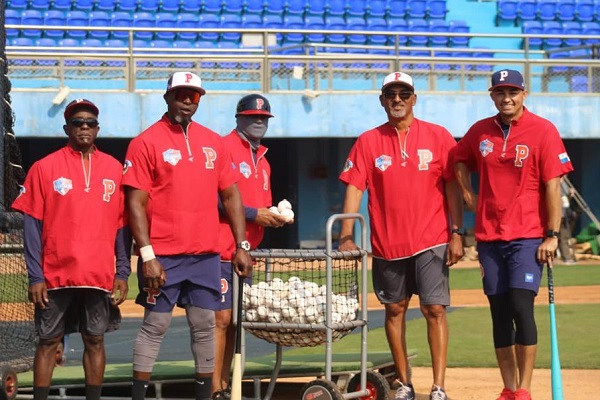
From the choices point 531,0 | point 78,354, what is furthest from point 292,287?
point 531,0

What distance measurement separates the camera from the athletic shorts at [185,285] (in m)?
7.81

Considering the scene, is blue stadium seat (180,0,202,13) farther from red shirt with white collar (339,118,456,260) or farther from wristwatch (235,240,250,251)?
wristwatch (235,240,250,251)

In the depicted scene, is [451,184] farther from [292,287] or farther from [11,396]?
[11,396]

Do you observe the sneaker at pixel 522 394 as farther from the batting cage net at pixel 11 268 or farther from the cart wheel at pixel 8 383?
the batting cage net at pixel 11 268

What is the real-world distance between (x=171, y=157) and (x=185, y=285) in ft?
2.68

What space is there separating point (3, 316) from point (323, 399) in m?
2.85

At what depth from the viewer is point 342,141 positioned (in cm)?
2870

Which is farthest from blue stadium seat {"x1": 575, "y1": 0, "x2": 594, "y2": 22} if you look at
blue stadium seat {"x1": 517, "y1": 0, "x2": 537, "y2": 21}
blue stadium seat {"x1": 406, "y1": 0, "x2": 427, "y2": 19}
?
blue stadium seat {"x1": 406, "y1": 0, "x2": 427, "y2": 19}

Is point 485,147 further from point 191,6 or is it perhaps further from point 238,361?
point 191,6

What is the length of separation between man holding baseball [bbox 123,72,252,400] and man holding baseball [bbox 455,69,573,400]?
178 cm

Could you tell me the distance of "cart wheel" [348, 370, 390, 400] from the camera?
8.97 meters

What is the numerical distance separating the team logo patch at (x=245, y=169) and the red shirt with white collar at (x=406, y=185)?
729mm

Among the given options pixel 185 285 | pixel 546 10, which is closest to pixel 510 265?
pixel 185 285

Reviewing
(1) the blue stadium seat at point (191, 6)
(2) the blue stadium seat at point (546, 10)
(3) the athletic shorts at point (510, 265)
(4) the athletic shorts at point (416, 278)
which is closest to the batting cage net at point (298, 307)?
(4) the athletic shorts at point (416, 278)
